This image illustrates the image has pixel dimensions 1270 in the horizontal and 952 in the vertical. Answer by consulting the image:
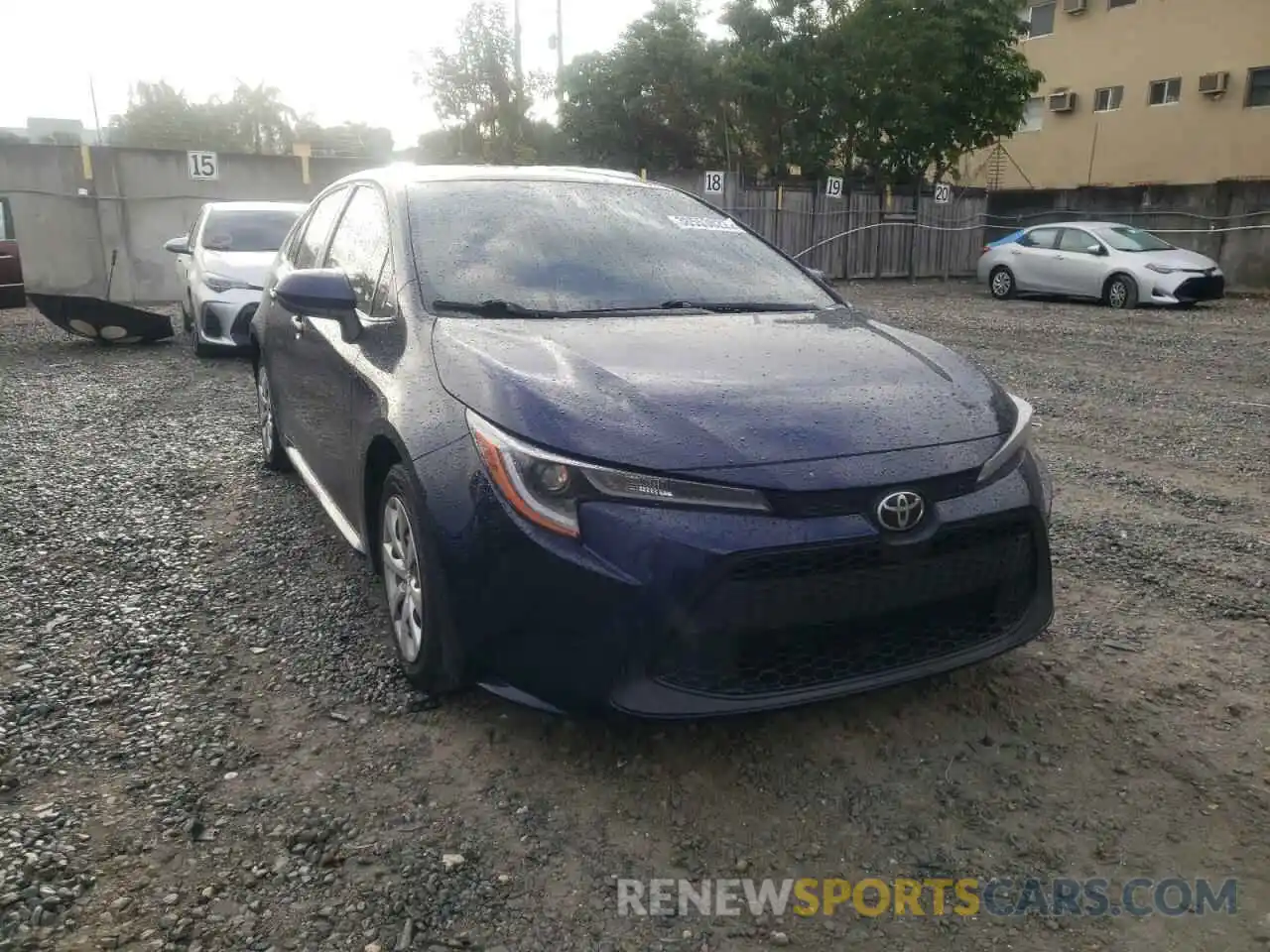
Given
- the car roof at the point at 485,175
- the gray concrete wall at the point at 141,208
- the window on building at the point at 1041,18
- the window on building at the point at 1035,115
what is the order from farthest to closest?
the window on building at the point at 1035,115
the window on building at the point at 1041,18
the gray concrete wall at the point at 141,208
the car roof at the point at 485,175

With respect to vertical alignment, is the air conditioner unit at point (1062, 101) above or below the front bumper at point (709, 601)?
above

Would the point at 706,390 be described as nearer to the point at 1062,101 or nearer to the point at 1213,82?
the point at 1213,82

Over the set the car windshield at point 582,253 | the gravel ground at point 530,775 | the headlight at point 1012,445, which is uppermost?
the car windshield at point 582,253

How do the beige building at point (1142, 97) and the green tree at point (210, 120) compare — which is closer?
the beige building at point (1142, 97)

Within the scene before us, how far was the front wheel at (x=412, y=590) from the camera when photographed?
2789 millimetres

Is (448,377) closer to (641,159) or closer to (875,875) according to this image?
(875,875)

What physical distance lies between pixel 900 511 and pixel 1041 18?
3605cm

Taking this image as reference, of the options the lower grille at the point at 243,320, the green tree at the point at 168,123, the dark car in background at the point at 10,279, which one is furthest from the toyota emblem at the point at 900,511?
the green tree at the point at 168,123

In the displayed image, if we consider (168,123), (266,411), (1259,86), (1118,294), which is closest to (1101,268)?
(1118,294)

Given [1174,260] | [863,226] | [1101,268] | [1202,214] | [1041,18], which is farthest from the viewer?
[1041,18]

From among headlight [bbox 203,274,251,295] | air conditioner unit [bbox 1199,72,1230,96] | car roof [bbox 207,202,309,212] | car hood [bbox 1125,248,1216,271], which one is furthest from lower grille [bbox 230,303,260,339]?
air conditioner unit [bbox 1199,72,1230,96]

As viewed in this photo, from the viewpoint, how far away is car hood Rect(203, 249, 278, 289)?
379 inches

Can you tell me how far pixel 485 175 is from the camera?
408 centimetres

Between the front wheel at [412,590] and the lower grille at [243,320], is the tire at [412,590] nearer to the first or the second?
the front wheel at [412,590]
